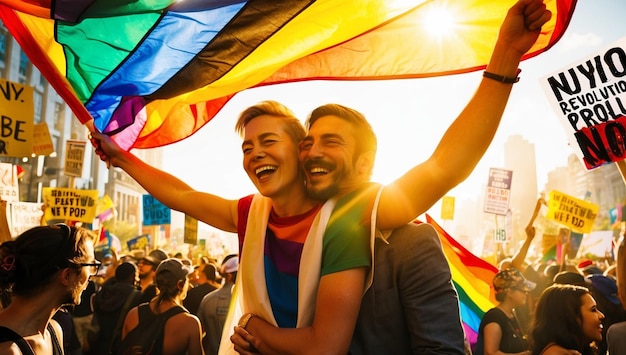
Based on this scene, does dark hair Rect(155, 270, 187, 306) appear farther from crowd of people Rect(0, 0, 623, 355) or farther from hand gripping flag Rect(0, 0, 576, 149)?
crowd of people Rect(0, 0, 623, 355)

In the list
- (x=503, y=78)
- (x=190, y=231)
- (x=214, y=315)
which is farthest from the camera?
(x=190, y=231)

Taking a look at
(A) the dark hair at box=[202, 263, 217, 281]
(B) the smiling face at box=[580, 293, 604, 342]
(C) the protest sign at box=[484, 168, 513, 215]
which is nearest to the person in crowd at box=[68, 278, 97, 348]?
(A) the dark hair at box=[202, 263, 217, 281]

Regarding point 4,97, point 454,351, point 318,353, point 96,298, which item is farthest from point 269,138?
point 4,97

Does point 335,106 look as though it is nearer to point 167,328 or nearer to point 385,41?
point 385,41

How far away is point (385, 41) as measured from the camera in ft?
13.0

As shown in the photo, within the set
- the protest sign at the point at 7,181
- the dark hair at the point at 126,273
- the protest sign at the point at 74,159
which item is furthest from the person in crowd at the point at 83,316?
the protest sign at the point at 74,159

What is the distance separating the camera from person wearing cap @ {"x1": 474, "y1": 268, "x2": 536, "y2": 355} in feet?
17.8

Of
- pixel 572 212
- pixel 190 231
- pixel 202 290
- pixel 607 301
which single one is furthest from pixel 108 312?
pixel 572 212

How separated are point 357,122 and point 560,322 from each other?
8.60ft

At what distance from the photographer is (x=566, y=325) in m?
4.05

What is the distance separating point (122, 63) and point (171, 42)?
1.28ft

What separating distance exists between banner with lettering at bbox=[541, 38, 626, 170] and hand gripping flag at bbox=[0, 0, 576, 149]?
A: 1829 mm

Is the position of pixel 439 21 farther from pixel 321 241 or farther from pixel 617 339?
pixel 617 339

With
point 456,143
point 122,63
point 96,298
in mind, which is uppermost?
point 122,63
